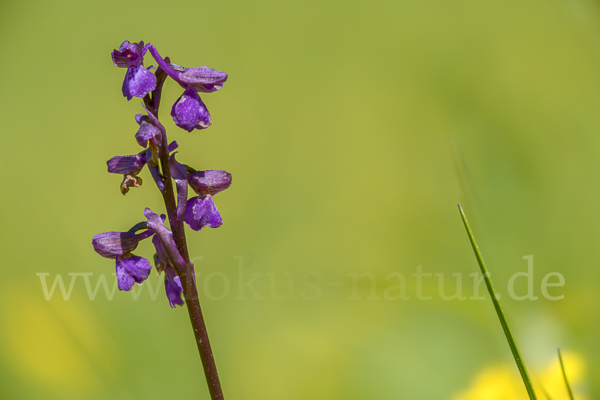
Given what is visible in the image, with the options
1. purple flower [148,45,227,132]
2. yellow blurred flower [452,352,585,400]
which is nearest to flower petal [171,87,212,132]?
purple flower [148,45,227,132]

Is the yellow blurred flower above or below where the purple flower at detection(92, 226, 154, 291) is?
below

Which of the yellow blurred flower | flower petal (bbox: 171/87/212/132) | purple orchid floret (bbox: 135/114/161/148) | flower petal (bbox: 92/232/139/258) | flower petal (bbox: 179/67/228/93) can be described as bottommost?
the yellow blurred flower

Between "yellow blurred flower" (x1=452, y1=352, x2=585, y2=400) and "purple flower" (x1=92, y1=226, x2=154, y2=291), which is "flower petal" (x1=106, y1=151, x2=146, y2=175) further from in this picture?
"yellow blurred flower" (x1=452, y1=352, x2=585, y2=400)

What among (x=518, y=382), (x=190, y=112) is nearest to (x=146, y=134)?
(x=190, y=112)

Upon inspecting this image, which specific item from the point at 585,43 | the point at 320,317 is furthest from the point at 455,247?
the point at 585,43

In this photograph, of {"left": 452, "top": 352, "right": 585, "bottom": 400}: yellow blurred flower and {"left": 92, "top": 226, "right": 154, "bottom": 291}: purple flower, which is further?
{"left": 452, "top": 352, "right": 585, "bottom": 400}: yellow blurred flower

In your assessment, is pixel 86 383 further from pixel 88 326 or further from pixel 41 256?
pixel 41 256

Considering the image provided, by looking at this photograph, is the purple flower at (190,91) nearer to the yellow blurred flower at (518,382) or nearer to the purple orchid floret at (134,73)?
the purple orchid floret at (134,73)
